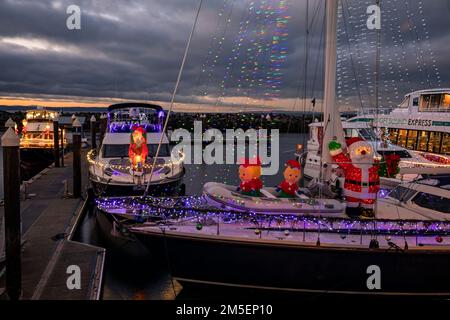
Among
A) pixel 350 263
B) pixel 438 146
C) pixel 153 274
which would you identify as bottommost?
pixel 153 274

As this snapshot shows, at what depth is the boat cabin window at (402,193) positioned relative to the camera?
9027 mm

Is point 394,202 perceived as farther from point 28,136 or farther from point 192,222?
point 28,136

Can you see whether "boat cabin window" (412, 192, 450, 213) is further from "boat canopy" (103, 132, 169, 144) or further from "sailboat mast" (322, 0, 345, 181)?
"boat canopy" (103, 132, 169, 144)

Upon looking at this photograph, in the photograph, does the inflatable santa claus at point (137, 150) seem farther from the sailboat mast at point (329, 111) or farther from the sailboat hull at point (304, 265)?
the sailboat mast at point (329, 111)

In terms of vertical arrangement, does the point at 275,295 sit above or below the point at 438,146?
below

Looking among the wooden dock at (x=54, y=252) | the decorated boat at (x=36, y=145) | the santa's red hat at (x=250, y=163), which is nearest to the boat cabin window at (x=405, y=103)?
the santa's red hat at (x=250, y=163)

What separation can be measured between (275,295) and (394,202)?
393 cm

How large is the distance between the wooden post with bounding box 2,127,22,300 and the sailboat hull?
7.63ft

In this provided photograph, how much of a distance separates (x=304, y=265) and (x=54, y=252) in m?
5.74

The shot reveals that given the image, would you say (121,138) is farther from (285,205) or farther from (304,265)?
(304,265)

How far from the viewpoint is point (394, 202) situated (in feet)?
30.4

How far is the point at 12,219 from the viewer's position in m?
6.81
